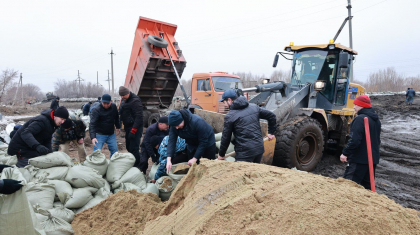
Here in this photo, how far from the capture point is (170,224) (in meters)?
1.73

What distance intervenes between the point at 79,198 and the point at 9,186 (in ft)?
3.70

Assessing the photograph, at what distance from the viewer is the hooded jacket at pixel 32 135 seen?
11.0 feet

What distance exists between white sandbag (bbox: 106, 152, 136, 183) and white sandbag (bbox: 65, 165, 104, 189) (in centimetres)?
34

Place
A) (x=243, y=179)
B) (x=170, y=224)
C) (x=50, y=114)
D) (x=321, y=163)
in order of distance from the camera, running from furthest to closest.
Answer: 1. (x=321, y=163)
2. (x=50, y=114)
3. (x=243, y=179)
4. (x=170, y=224)

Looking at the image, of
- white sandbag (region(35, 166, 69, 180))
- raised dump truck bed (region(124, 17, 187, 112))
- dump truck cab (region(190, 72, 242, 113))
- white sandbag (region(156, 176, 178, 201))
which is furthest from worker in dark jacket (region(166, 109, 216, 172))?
raised dump truck bed (region(124, 17, 187, 112))

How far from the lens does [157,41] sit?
25.7 feet

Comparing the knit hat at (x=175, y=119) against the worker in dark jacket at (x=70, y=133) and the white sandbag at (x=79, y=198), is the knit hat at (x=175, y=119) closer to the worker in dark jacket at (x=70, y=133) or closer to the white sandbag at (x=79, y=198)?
the white sandbag at (x=79, y=198)

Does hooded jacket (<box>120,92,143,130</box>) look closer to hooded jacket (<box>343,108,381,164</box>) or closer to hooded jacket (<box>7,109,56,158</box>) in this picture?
hooded jacket (<box>7,109,56,158</box>)

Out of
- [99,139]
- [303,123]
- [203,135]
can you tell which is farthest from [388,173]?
[99,139]

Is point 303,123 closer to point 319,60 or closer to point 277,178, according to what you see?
point 319,60

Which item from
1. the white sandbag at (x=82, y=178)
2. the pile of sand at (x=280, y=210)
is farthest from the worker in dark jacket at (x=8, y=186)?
the white sandbag at (x=82, y=178)

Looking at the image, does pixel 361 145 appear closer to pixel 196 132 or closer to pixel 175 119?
pixel 196 132

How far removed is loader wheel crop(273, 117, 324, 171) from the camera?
4.57 meters

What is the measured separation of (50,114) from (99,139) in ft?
4.39
